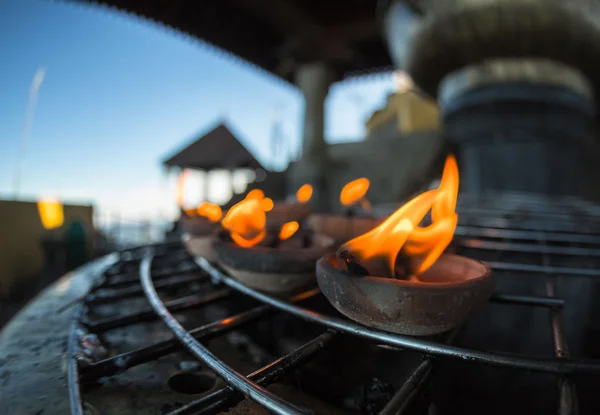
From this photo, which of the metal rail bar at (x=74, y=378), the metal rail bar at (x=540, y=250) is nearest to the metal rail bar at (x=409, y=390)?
the metal rail bar at (x=74, y=378)

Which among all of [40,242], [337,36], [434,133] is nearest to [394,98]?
[434,133]

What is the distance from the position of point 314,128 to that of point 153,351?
10218 mm

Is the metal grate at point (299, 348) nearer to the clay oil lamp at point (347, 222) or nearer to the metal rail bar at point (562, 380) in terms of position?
the metal rail bar at point (562, 380)

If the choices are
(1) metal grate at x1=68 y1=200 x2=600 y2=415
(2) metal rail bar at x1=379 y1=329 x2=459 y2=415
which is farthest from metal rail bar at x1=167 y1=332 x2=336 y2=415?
(2) metal rail bar at x1=379 y1=329 x2=459 y2=415

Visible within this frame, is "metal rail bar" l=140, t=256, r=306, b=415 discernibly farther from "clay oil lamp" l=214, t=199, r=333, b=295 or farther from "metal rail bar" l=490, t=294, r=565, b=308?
"metal rail bar" l=490, t=294, r=565, b=308

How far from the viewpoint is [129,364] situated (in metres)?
1.01

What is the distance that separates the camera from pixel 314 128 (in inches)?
420

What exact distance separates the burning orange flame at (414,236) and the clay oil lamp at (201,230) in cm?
133

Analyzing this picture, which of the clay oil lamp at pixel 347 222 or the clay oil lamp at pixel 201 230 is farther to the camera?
the clay oil lamp at pixel 201 230

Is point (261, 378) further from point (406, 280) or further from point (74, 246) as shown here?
point (74, 246)

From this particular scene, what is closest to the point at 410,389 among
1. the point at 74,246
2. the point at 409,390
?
the point at 409,390

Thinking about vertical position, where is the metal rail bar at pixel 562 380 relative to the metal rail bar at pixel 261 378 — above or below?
above

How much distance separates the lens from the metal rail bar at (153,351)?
992 millimetres

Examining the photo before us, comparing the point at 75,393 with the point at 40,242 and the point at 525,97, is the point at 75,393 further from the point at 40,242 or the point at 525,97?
the point at 40,242
